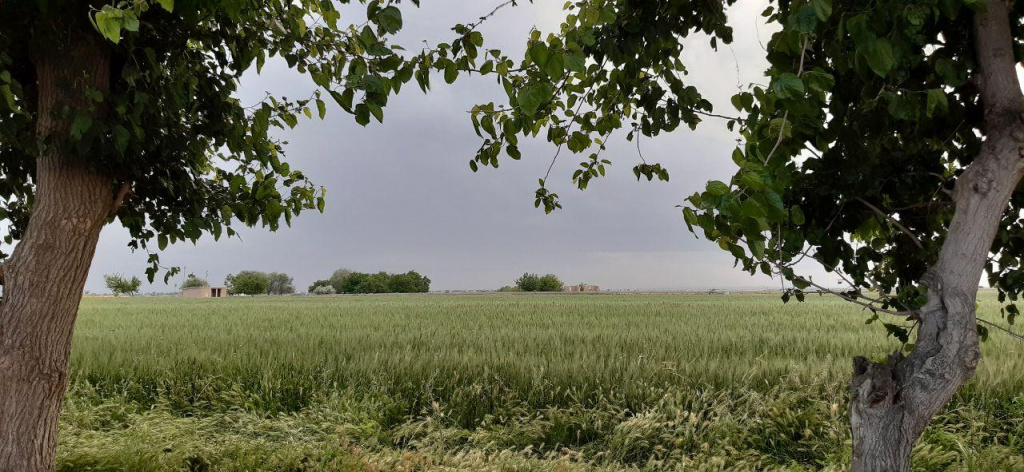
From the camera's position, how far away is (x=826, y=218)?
7.34 ft

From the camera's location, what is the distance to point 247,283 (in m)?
88.4

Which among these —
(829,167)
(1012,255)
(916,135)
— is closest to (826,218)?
(829,167)

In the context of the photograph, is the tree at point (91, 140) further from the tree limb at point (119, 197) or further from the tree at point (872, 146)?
the tree at point (872, 146)

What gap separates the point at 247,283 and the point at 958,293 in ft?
320

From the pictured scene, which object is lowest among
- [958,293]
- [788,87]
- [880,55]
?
[958,293]

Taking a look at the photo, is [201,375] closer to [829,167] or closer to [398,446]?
[398,446]

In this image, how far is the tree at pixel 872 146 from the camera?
1299 millimetres

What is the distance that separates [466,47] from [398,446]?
14.3 feet

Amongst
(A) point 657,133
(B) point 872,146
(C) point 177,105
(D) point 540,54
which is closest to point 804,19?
(D) point 540,54

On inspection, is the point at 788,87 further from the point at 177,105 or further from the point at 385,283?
the point at 385,283

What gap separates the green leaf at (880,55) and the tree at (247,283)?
320 feet

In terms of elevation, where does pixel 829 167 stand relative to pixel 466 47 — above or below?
below

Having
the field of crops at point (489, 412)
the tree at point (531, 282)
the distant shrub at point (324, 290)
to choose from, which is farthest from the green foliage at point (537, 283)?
the field of crops at point (489, 412)

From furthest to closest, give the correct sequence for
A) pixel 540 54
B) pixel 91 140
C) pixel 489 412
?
pixel 489 412 → pixel 91 140 → pixel 540 54
